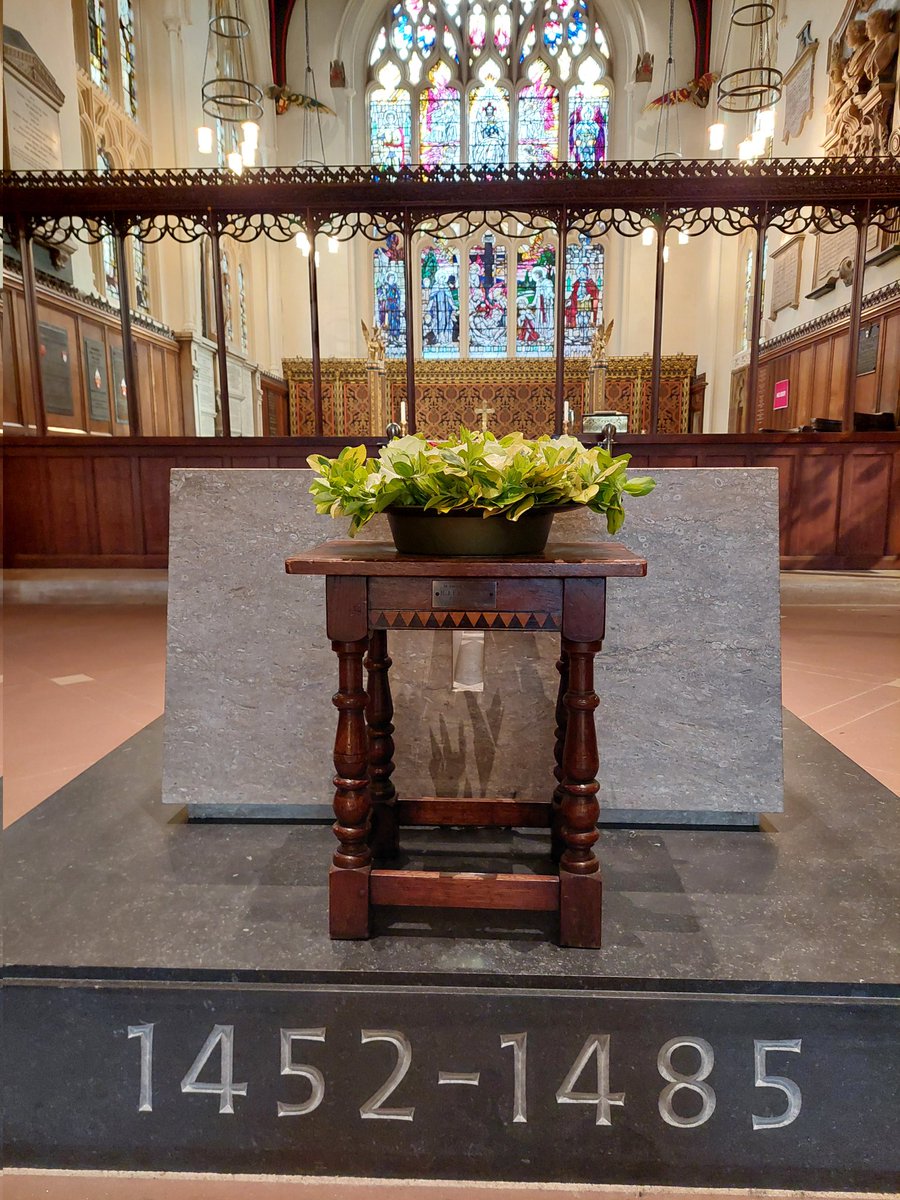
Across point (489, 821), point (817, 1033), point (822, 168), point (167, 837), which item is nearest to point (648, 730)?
point (489, 821)

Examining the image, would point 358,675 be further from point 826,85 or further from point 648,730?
point 826,85

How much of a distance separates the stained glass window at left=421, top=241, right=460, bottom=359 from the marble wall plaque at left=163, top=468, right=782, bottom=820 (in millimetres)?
12929

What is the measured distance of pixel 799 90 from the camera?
9586mm

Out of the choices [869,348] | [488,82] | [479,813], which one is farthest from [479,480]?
[488,82]

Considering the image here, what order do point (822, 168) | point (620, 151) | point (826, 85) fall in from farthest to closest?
1. point (620, 151)
2. point (826, 85)
3. point (822, 168)

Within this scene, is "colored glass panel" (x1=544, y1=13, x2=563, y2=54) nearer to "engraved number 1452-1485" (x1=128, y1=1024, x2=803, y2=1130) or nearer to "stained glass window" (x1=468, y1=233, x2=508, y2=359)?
"stained glass window" (x1=468, y1=233, x2=508, y2=359)

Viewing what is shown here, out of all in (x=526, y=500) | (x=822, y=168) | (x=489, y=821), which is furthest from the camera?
(x=822, y=168)

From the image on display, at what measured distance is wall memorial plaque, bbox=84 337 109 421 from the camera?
330 inches

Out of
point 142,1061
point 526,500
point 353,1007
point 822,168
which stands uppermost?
point 822,168

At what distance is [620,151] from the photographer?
1345 cm

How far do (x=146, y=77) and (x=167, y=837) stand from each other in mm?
12021

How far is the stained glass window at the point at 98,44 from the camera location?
8.75m

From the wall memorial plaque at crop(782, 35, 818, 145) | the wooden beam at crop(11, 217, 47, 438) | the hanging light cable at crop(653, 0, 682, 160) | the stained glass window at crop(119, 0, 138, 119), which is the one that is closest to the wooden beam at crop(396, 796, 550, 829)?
the wooden beam at crop(11, 217, 47, 438)

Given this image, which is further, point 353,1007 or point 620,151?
point 620,151
